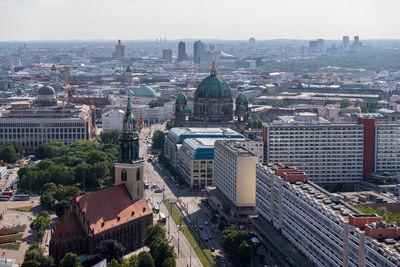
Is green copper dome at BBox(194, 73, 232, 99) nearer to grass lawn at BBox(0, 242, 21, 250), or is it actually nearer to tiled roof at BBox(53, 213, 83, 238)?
grass lawn at BBox(0, 242, 21, 250)

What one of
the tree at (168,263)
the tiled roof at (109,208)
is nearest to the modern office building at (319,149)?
the tiled roof at (109,208)

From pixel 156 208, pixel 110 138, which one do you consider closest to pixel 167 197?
pixel 156 208

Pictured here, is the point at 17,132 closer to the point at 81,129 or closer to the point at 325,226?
the point at 81,129

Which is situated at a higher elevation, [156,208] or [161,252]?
[161,252]

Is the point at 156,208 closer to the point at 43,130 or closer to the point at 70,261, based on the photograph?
the point at 70,261

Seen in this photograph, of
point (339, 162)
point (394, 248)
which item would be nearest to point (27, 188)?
point (339, 162)

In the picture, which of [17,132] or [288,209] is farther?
[17,132]

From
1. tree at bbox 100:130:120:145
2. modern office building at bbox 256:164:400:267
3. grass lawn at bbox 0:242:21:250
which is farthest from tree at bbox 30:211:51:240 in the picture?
tree at bbox 100:130:120:145
